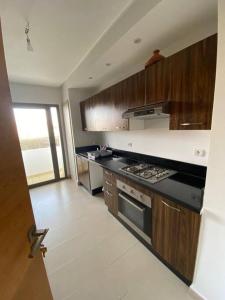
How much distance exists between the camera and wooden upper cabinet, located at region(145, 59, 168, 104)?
151 centimetres

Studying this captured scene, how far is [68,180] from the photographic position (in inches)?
169

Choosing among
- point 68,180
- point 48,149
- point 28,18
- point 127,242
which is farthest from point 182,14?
point 68,180

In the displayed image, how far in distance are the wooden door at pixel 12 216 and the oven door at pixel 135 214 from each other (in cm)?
118

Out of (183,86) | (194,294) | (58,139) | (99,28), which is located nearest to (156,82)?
(183,86)

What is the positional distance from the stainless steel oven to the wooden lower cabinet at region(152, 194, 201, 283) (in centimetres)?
Answer: 9

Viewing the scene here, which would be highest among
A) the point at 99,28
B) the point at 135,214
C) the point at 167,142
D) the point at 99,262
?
the point at 99,28

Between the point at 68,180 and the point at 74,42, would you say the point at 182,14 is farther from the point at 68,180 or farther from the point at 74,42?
the point at 68,180

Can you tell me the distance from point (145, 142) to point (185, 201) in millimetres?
1317

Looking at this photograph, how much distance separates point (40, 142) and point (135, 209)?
3212 millimetres

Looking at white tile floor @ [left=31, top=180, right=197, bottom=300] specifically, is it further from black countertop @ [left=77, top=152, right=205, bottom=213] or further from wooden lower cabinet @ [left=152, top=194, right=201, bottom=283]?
black countertop @ [left=77, top=152, right=205, bottom=213]

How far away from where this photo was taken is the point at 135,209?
1.83 m

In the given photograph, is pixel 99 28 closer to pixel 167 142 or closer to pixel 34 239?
pixel 167 142

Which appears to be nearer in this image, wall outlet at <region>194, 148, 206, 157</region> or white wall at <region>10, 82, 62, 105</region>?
wall outlet at <region>194, 148, 206, 157</region>

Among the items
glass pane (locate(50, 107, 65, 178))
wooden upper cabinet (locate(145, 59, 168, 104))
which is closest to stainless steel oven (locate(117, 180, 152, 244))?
wooden upper cabinet (locate(145, 59, 168, 104))
